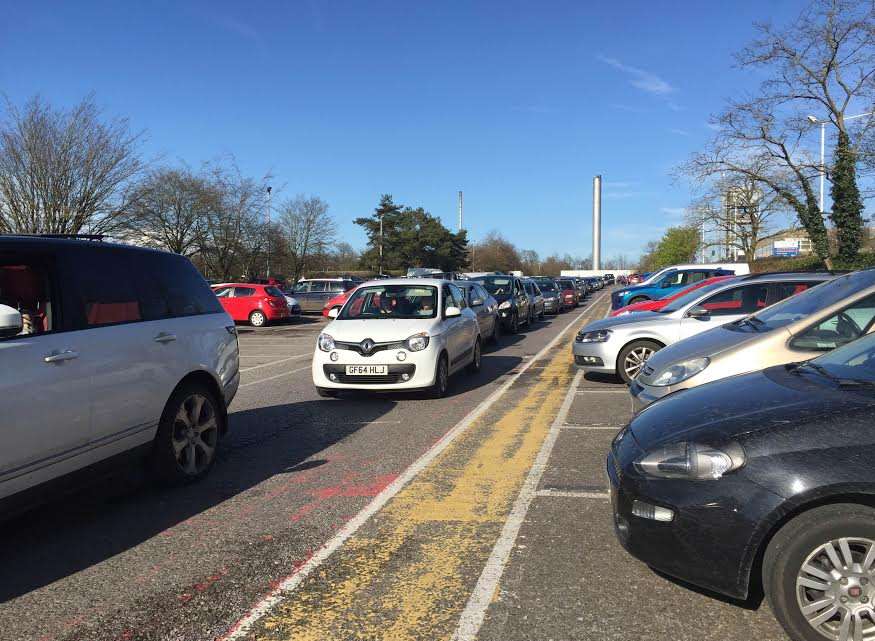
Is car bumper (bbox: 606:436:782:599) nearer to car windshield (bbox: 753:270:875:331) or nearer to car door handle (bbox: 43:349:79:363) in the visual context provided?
car door handle (bbox: 43:349:79:363)

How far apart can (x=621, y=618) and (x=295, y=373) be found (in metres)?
9.12

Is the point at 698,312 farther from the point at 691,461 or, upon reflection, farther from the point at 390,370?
the point at 691,461

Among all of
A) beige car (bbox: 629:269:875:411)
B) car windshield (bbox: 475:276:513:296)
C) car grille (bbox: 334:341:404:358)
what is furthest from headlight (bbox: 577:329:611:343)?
car windshield (bbox: 475:276:513:296)

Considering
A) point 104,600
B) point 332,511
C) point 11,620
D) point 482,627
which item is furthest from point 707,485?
point 11,620

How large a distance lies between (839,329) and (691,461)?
3.15 meters

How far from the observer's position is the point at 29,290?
398 centimetres

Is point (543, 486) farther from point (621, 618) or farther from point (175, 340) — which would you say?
point (175, 340)

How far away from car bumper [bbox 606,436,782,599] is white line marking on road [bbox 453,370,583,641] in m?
0.74

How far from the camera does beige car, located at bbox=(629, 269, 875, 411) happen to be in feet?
17.0

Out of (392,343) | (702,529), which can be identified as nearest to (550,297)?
(392,343)

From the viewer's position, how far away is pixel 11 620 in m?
3.08

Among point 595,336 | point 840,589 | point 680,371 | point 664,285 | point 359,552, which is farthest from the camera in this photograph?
point 664,285

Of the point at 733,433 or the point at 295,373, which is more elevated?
the point at 733,433

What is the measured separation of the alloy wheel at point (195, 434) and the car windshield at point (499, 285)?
14666 mm
